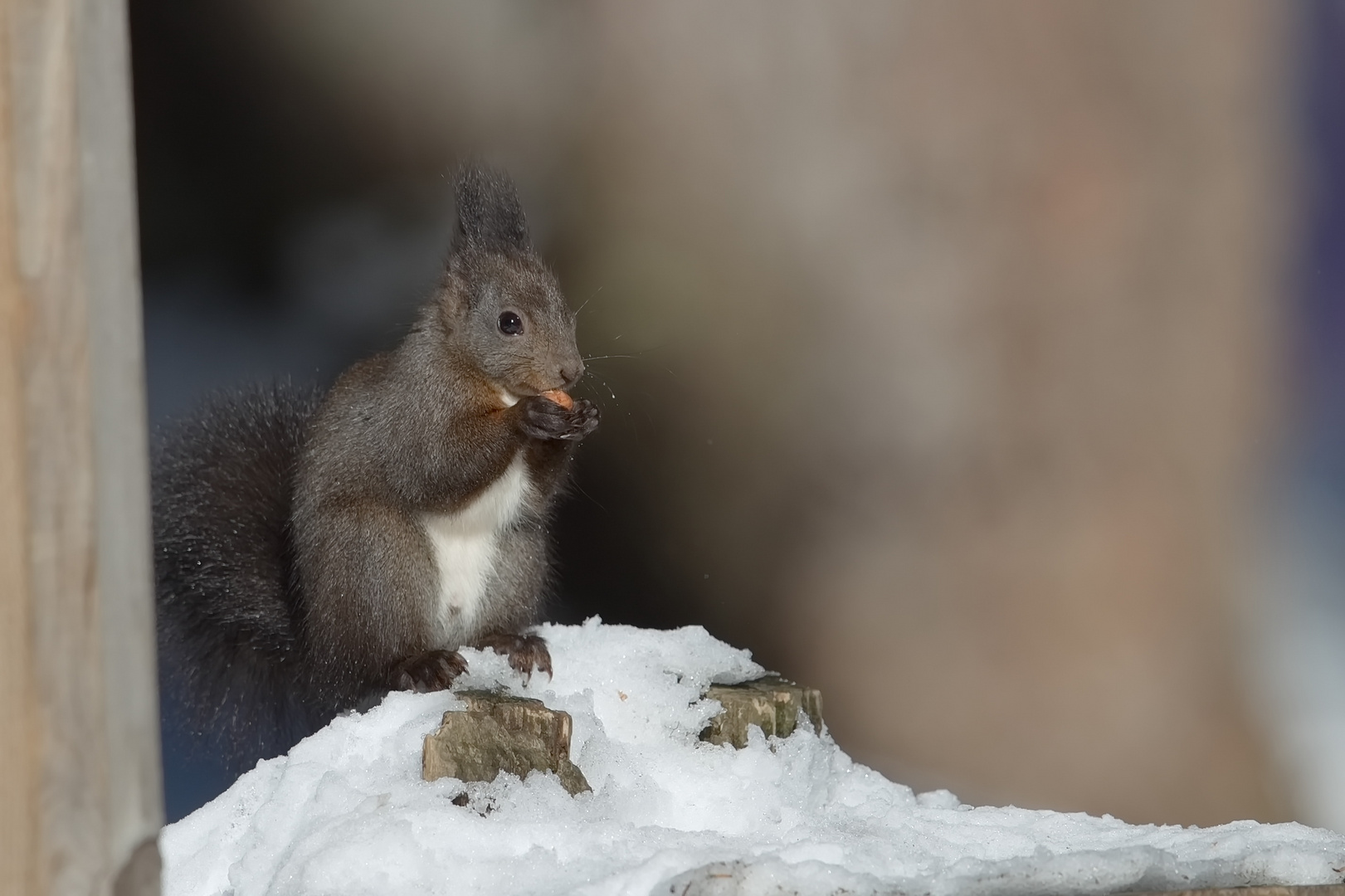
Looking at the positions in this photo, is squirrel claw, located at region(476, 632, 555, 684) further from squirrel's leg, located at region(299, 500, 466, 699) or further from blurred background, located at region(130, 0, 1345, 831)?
blurred background, located at region(130, 0, 1345, 831)

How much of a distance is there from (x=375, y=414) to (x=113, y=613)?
1102mm

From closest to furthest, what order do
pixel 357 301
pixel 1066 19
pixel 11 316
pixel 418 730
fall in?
pixel 11 316 → pixel 418 730 → pixel 1066 19 → pixel 357 301

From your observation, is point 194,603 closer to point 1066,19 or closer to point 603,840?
point 603,840

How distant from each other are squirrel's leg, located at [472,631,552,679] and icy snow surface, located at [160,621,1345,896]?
2cm

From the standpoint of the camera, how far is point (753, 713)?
167 centimetres

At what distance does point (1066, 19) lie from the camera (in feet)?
8.47

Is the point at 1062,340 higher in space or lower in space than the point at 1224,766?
higher

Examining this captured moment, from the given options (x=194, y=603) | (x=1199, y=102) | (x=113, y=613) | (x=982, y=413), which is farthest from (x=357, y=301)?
(x=113, y=613)

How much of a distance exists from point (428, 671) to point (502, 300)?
539mm

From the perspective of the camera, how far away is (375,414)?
1.97 metres

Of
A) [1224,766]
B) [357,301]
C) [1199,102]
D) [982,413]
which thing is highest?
[1199,102]

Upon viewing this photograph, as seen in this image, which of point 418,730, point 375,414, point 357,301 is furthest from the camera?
point 357,301

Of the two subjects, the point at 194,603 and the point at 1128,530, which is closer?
the point at 194,603

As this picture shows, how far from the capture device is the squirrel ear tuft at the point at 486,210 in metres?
1.99
